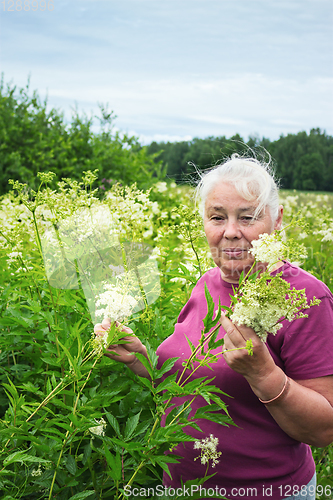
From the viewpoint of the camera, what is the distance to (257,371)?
146 cm

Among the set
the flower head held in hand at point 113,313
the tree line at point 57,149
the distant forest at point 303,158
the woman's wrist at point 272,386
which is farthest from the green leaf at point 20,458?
the distant forest at point 303,158

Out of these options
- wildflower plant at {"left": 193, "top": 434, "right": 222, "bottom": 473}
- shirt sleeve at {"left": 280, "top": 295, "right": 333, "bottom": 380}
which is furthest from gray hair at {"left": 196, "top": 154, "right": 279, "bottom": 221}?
Answer: wildflower plant at {"left": 193, "top": 434, "right": 222, "bottom": 473}

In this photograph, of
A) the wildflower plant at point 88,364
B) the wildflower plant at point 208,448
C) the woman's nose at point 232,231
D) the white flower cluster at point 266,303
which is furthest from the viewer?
A: the woman's nose at point 232,231

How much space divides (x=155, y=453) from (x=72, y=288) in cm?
115

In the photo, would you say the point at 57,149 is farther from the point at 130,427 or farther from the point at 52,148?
the point at 130,427

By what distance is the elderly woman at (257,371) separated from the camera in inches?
60.4

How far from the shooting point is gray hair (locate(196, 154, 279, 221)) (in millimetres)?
1865

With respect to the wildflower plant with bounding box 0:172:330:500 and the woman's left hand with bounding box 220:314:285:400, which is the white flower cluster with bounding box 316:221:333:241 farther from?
the woman's left hand with bounding box 220:314:285:400

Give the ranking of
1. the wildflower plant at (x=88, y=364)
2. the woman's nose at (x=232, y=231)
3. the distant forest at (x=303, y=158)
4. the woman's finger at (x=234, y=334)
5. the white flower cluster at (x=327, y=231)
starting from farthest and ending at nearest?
the distant forest at (x=303, y=158) < the white flower cluster at (x=327, y=231) < the woman's nose at (x=232, y=231) < the wildflower plant at (x=88, y=364) < the woman's finger at (x=234, y=334)

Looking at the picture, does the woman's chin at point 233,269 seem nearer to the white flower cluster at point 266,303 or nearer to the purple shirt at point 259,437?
the purple shirt at point 259,437

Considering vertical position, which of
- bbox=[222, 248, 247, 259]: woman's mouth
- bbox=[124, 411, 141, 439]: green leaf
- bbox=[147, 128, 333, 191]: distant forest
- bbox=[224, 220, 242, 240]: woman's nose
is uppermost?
bbox=[147, 128, 333, 191]: distant forest

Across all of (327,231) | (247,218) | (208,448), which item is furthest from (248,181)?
(327,231)

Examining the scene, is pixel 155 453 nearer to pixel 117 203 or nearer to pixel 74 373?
pixel 74 373

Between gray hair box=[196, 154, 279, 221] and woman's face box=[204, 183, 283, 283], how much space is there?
0.09 ft
